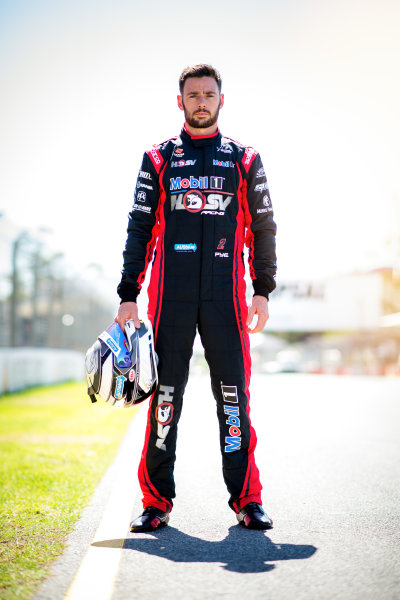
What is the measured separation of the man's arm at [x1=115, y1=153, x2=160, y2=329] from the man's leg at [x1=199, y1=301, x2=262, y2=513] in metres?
0.38

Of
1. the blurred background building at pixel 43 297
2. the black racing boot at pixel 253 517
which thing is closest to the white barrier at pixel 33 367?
the blurred background building at pixel 43 297

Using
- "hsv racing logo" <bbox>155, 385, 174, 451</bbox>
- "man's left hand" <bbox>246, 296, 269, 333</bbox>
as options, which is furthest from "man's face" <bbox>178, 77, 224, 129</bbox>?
"hsv racing logo" <bbox>155, 385, 174, 451</bbox>

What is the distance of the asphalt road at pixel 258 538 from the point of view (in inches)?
87.2

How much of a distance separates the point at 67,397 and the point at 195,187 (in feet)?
37.5

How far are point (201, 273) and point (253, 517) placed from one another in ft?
3.93

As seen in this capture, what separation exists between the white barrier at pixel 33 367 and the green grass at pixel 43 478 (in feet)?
12.0

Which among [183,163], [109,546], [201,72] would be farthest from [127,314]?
[201,72]

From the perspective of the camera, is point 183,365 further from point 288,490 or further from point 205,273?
point 288,490

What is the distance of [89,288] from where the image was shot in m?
19.1

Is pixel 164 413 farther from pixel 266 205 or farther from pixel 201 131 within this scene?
pixel 201 131

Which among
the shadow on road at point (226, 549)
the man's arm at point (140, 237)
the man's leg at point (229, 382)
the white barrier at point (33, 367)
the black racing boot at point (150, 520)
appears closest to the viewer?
the shadow on road at point (226, 549)

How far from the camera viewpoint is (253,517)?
3.05 m

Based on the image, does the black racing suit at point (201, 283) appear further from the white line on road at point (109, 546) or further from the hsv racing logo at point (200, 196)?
the white line on road at point (109, 546)

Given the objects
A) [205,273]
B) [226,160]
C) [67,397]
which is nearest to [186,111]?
[226,160]
